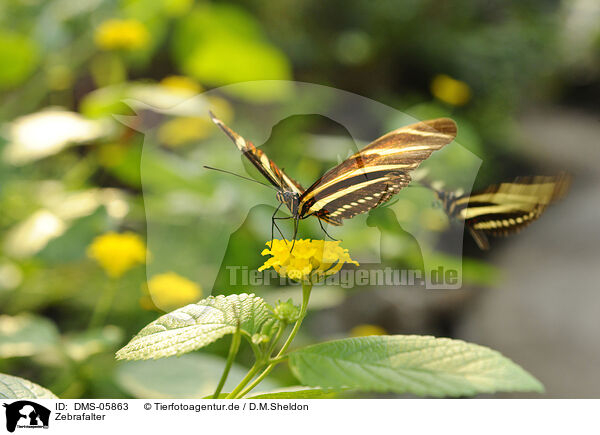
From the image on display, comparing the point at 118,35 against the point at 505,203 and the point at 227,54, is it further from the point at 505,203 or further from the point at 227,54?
the point at 505,203

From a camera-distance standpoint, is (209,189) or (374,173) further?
(209,189)

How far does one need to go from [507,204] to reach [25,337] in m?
0.48

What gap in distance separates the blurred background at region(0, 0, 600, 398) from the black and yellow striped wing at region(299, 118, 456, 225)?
0.01 metres

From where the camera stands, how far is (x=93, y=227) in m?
0.52

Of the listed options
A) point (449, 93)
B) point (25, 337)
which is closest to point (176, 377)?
point (25, 337)

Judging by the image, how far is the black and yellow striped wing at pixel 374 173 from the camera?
18cm

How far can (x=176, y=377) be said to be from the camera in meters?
0.38

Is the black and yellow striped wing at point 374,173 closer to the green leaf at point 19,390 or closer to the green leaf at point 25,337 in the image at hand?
the green leaf at point 19,390

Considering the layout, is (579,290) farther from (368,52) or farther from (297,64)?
(297,64)

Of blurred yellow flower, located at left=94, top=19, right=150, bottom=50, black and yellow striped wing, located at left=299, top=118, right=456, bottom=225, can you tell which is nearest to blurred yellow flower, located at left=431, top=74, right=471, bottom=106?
blurred yellow flower, located at left=94, top=19, right=150, bottom=50

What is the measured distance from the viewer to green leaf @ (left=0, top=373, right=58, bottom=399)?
231mm

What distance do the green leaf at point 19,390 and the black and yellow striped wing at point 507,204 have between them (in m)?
0.21

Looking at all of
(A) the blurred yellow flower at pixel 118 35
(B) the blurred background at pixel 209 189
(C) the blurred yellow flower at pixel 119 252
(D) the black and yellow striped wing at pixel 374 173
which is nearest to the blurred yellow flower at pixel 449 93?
(B) the blurred background at pixel 209 189

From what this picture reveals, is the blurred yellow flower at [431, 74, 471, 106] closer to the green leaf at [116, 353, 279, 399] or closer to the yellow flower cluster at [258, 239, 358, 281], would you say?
the green leaf at [116, 353, 279, 399]
